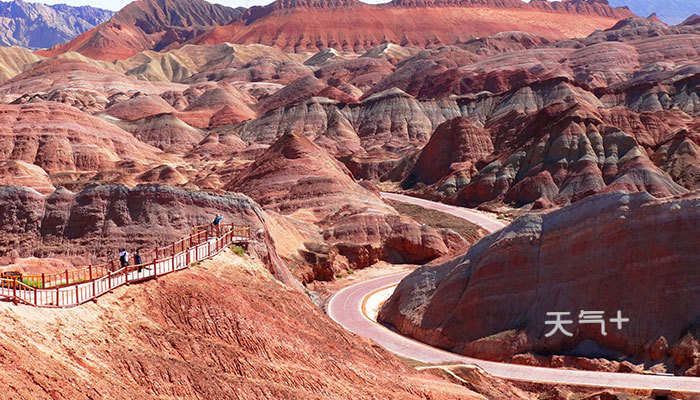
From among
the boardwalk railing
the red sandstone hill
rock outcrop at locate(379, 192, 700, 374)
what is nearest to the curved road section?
rock outcrop at locate(379, 192, 700, 374)

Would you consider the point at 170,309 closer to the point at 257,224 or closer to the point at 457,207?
the point at 257,224

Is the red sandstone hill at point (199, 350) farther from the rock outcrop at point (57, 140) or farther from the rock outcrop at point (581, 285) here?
the rock outcrop at point (57, 140)

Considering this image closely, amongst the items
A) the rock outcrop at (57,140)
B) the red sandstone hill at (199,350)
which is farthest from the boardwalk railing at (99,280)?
the rock outcrop at (57,140)

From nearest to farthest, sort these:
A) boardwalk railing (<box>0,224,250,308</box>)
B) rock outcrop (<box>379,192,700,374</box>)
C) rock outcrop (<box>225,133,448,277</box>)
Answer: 1. boardwalk railing (<box>0,224,250,308</box>)
2. rock outcrop (<box>379,192,700,374</box>)
3. rock outcrop (<box>225,133,448,277</box>)

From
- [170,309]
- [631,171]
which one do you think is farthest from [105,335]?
[631,171]

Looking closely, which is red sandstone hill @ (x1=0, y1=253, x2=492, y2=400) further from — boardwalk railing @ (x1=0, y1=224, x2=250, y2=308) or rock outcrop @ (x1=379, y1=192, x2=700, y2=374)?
rock outcrop @ (x1=379, y1=192, x2=700, y2=374)
